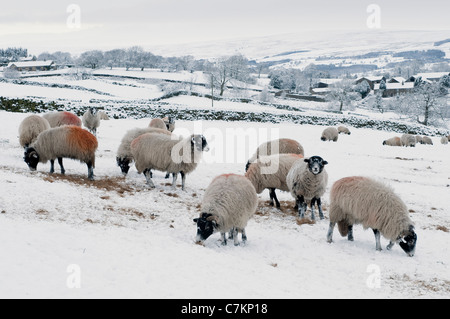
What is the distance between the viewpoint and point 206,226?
9.32 meters

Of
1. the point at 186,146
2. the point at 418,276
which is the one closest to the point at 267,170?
the point at 186,146

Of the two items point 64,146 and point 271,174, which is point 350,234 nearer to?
point 271,174

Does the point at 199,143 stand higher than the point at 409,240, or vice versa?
the point at 199,143

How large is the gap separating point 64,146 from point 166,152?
148 inches

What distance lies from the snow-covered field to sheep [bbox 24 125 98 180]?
0.63 metres

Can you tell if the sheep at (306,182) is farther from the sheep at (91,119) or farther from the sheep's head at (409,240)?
the sheep at (91,119)

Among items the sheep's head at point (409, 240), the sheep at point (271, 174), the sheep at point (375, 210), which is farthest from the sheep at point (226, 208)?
the sheep's head at point (409, 240)

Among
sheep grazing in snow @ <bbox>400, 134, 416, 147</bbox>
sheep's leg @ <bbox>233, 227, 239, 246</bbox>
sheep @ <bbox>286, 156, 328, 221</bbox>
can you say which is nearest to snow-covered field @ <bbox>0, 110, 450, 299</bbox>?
sheep's leg @ <bbox>233, 227, 239, 246</bbox>

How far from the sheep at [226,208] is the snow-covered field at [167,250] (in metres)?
0.46

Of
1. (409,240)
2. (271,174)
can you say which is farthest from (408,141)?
(409,240)

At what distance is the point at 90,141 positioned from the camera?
14070 millimetres

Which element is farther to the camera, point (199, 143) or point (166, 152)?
point (199, 143)

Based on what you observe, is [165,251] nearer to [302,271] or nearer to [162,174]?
[302,271]
